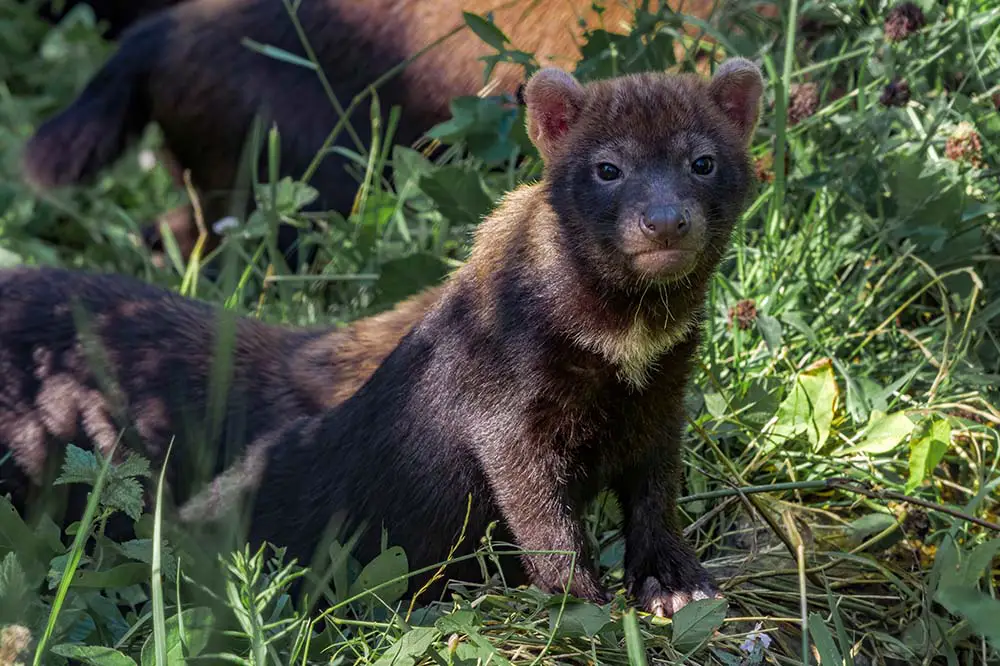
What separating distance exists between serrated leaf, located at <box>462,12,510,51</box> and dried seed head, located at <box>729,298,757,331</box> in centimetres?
105

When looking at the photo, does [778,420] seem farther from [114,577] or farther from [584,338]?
[114,577]

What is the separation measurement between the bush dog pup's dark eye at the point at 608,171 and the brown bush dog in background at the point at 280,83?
2.17 metres

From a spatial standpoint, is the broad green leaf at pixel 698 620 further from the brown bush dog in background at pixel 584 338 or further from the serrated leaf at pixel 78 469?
the serrated leaf at pixel 78 469

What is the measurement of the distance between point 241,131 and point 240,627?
285cm

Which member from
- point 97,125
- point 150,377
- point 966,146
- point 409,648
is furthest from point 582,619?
point 97,125

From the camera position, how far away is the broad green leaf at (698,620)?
107 inches

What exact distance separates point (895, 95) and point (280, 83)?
244cm

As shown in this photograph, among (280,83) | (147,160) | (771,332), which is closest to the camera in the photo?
(771,332)

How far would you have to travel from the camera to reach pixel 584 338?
114 inches

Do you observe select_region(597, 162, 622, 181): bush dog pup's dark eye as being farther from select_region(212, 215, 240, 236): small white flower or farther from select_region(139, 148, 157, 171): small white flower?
select_region(139, 148, 157, 171): small white flower

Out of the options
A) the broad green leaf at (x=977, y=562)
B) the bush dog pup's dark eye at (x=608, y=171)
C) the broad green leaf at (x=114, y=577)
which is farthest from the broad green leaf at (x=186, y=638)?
the broad green leaf at (x=977, y=562)

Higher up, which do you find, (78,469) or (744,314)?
(78,469)

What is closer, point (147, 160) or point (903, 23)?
point (903, 23)

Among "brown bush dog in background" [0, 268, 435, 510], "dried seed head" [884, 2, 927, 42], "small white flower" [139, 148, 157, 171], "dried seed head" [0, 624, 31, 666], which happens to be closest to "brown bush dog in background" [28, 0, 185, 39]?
"small white flower" [139, 148, 157, 171]
